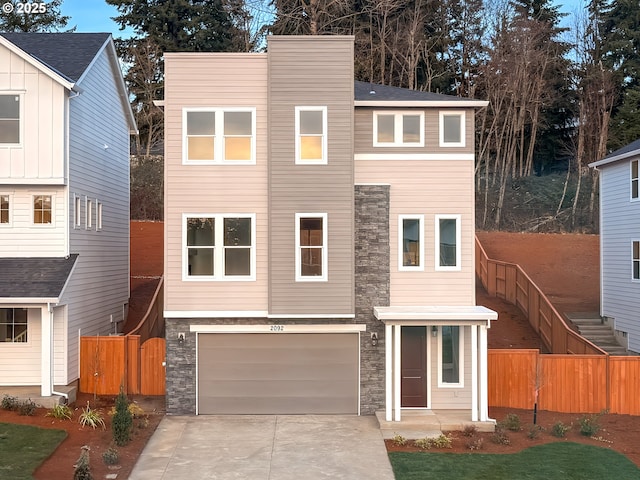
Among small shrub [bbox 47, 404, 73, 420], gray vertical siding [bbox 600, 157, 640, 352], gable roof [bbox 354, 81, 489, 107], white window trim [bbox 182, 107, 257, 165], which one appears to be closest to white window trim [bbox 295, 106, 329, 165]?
gable roof [bbox 354, 81, 489, 107]

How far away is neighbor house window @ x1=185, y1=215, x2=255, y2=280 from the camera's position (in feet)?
48.7

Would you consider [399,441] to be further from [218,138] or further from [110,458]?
[218,138]

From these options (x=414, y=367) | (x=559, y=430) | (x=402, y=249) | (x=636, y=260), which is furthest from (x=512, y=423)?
(x=636, y=260)

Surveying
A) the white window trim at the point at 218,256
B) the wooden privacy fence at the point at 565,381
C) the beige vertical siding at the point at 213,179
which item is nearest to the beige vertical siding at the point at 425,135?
the beige vertical siding at the point at 213,179

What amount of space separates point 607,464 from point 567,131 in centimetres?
3415

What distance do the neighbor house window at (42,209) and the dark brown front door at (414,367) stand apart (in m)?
9.72

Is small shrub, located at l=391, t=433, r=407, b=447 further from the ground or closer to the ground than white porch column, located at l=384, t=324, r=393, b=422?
closer to the ground

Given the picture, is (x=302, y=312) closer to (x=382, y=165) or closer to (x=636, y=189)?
(x=382, y=165)

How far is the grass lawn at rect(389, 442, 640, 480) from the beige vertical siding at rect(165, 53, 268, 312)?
17.3 feet

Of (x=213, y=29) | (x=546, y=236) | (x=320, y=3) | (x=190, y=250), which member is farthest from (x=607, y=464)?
(x=213, y=29)

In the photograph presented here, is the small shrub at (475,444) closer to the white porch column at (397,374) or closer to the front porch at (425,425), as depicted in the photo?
the front porch at (425,425)

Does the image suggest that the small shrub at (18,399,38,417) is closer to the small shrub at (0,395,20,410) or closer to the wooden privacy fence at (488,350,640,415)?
the small shrub at (0,395,20,410)

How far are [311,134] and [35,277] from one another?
25.6 feet

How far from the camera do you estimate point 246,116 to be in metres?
15.0
